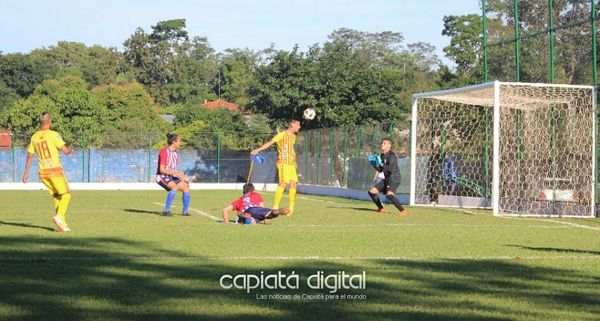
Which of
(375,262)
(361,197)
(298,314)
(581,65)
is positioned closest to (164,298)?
(298,314)

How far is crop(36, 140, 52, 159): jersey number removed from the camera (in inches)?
629

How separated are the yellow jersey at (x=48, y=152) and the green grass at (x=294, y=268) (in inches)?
34.9

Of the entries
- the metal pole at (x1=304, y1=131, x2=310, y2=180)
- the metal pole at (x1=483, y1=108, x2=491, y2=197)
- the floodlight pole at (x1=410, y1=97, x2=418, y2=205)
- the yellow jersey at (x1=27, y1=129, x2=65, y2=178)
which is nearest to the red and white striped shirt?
the yellow jersey at (x1=27, y1=129, x2=65, y2=178)

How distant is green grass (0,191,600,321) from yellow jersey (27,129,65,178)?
0.89 m

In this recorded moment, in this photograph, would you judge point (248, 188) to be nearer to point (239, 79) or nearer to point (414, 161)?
point (414, 161)

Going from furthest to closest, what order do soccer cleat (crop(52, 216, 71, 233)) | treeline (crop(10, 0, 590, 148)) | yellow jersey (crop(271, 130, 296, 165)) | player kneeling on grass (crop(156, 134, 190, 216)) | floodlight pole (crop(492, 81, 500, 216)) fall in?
treeline (crop(10, 0, 590, 148)) → floodlight pole (crop(492, 81, 500, 216)) → player kneeling on grass (crop(156, 134, 190, 216)) → yellow jersey (crop(271, 130, 296, 165)) → soccer cleat (crop(52, 216, 71, 233))

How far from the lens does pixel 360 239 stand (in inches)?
583

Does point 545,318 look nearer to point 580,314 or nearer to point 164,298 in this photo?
point 580,314

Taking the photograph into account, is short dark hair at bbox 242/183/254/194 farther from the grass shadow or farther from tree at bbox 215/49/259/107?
tree at bbox 215/49/259/107

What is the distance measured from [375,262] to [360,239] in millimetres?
3352

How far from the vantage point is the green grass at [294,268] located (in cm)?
788

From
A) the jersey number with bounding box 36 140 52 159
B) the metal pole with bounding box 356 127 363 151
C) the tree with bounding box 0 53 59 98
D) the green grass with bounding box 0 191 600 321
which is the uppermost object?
the tree with bounding box 0 53 59 98

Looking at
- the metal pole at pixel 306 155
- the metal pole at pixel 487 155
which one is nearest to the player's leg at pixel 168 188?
the metal pole at pixel 487 155

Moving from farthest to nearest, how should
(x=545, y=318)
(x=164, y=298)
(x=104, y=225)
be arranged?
(x=104, y=225) → (x=164, y=298) → (x=545, y=318)
